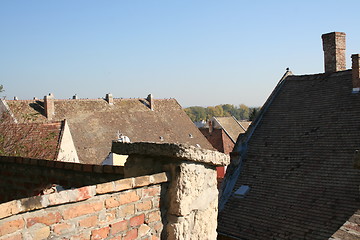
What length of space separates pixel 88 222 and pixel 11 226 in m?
0.59

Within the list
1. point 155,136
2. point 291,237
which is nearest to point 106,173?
point 291,237

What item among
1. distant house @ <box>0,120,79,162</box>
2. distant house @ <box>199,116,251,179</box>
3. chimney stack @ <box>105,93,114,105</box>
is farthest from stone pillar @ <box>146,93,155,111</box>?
distant house @ <box>0,120,79,162</box>

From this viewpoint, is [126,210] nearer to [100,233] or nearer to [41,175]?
[100,233]

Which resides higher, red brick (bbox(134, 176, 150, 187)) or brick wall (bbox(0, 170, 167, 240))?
red brick (bbox(134, 176, 150, 187))

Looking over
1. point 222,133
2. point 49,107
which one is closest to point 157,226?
point 49,107

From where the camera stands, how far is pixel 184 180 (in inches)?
127

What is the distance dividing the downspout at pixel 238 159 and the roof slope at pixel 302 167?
139 mm

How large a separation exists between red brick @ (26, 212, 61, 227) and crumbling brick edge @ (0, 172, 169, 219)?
0.21 ft

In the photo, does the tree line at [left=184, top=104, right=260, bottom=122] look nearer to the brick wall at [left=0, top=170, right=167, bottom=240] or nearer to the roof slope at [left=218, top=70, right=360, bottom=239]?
the roof slope at [left=218, top=70, right=360, bottom=239]

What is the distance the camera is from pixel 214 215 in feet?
11.8

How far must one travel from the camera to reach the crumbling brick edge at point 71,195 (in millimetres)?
2186

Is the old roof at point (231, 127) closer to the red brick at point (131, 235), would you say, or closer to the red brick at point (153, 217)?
the red brick at point (153, 217)

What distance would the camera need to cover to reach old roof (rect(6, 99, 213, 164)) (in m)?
22.3

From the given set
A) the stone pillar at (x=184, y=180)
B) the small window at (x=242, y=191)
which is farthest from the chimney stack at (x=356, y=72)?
the stone pillar at (x=184, y=180)
